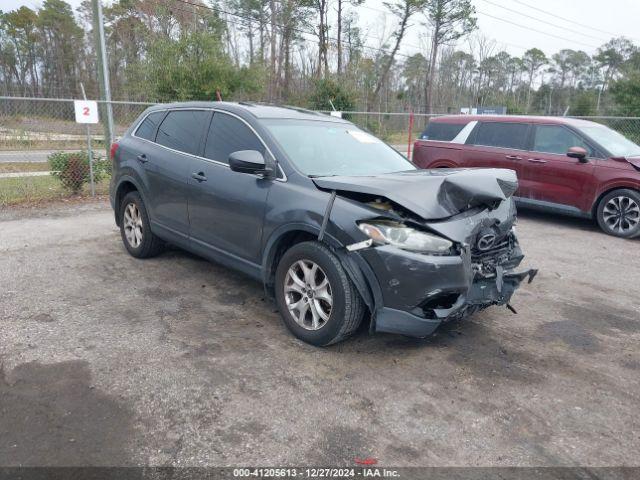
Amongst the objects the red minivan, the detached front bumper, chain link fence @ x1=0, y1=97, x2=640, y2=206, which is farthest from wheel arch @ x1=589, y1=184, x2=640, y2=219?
the detached front bumper

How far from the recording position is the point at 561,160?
7.98 m

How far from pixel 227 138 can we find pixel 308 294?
1708 millimetres

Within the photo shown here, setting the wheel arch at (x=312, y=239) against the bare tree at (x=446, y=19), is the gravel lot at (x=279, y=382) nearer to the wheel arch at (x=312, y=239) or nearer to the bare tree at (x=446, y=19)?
the wheel arch at (x=312, y=239)

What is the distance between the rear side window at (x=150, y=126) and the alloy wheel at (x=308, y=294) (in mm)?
2591

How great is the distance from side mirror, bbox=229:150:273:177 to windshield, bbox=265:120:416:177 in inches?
10.5

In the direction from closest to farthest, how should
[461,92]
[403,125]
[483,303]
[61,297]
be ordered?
[483,303] → [61,297] → [403,125] → [461,92]

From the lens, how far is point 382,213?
3301 mm

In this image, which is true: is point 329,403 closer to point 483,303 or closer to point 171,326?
point 483,303

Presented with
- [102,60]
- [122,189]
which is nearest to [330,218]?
Result: [122,189]

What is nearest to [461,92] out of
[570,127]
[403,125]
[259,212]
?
[403,125]

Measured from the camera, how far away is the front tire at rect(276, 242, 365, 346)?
336 centimetres

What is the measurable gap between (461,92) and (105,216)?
1817 inches

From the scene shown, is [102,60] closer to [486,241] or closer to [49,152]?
[49,152]

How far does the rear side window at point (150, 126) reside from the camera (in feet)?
17.5
